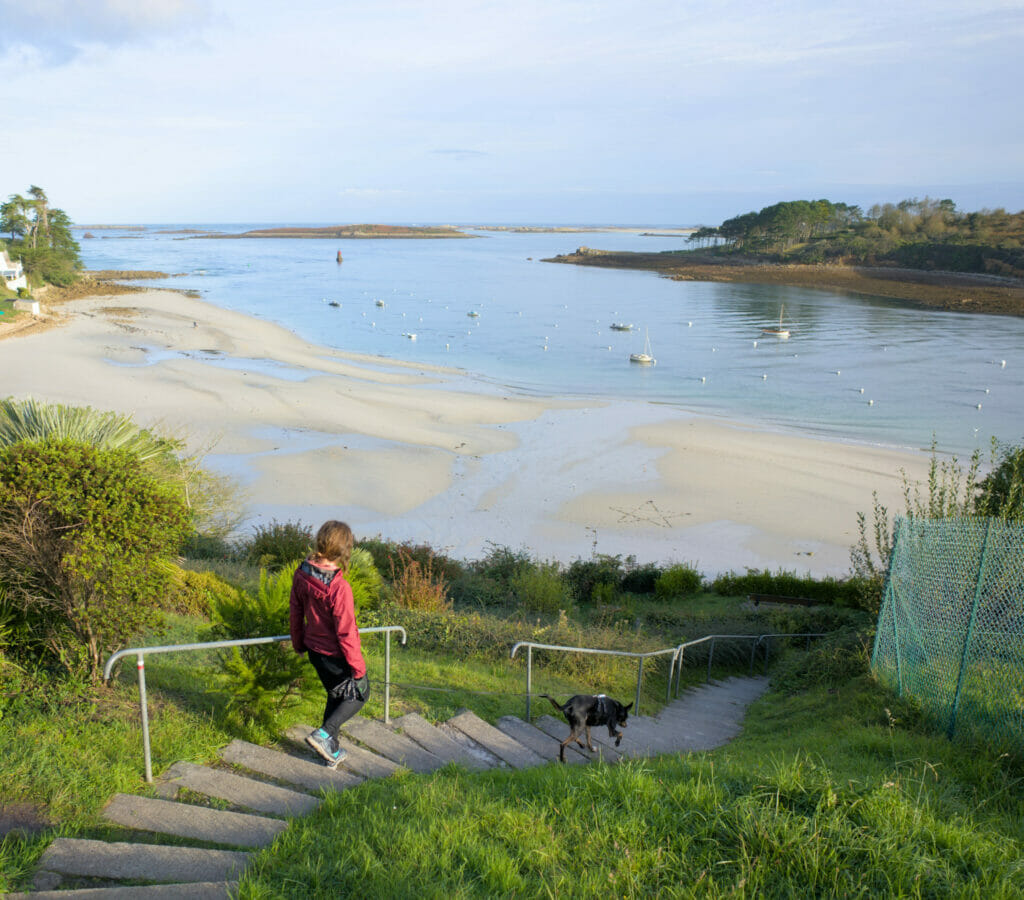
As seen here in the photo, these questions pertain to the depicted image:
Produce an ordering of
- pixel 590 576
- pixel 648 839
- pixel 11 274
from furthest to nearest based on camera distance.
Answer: pixel 11 274 < pixel 590 576 < pixel 648 839

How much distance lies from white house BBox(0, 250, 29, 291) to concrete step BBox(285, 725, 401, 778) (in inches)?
2521

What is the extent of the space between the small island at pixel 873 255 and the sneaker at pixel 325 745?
7869 centimetres

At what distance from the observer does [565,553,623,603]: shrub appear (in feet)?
47.6

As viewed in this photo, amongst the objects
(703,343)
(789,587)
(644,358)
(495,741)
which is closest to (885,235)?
(703,343)

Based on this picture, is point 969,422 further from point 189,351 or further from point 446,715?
point 189,351

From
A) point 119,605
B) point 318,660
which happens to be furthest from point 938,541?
point 119,605

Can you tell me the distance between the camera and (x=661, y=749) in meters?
6.36

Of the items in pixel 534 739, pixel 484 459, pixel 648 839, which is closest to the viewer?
pixel 648 839

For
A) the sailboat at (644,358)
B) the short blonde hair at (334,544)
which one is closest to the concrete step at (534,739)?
the short blonde hair at (334,544)

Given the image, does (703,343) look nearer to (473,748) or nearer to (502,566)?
(502,566)

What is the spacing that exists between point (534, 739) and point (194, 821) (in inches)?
113

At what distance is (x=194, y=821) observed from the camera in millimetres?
3762

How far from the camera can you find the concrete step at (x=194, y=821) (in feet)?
11.9

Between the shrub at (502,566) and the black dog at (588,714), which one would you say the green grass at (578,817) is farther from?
the shrub at (502,566)
